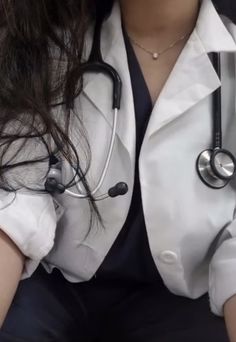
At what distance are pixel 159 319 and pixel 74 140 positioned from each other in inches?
13.3

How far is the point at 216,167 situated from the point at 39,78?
315 mm

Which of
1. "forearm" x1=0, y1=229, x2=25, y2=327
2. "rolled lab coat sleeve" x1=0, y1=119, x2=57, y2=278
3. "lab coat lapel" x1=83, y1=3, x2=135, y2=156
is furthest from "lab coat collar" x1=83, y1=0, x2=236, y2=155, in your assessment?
"forearm" x1=0, y1=229, x2=25, y2=327

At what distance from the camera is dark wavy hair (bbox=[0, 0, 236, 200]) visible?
995 mm

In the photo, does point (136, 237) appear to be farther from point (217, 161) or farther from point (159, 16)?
point (159, 16)

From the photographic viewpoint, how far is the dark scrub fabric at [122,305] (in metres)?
1.04

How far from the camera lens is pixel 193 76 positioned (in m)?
1.02

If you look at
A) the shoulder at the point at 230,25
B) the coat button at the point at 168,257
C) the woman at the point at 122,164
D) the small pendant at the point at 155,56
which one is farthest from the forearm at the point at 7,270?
the shoulder at the point at 230,25

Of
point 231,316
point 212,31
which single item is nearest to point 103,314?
point 231,316

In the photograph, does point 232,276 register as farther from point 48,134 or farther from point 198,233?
point 48,134

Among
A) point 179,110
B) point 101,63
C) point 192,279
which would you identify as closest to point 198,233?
point 192,279

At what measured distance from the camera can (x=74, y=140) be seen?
1018mm

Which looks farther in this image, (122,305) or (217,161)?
(122,305)

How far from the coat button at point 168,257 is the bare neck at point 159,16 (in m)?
0.36

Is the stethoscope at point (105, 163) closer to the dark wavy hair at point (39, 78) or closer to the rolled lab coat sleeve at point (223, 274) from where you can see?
the dark wavy hair at point (39, 78)
